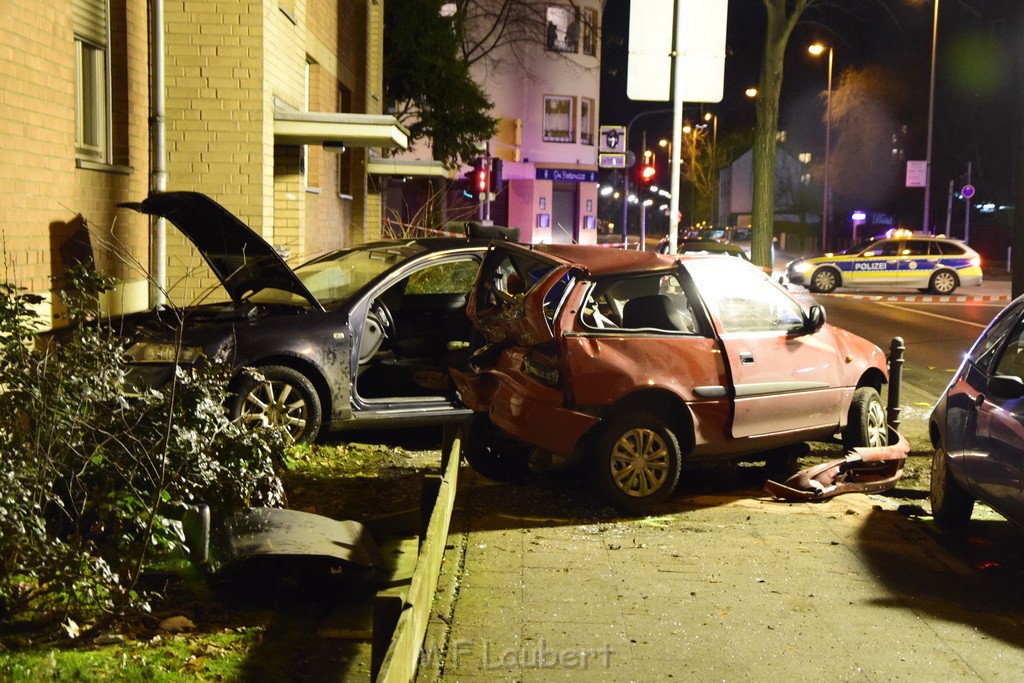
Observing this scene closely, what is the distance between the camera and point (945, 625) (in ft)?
17.7

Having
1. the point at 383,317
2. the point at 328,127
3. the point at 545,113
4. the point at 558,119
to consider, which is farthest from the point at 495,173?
the point at 558,119

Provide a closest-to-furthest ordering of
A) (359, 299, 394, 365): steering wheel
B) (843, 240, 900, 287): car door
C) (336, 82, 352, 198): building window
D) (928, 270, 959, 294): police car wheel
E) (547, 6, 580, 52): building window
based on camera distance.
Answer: (359, 299, 394, 365): steering wheel → (336, 82, 352, 198): building window → (928, 270, 959, 294): police car wheel → (843, 240, 900, 287): car door → (547, 6, 580, 52): building window

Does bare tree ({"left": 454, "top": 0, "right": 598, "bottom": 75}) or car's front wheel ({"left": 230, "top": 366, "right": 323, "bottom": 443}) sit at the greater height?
bare tree ({"left": 454, "top": 0, "right": 598, "bottom": 75})

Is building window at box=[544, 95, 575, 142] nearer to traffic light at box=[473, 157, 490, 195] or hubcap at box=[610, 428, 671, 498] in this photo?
traffic light at box=[473, 157, 490, 195]

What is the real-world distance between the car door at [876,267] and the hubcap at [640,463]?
85.7 feet

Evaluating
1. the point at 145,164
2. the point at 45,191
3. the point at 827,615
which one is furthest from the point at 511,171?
the point at 827,615

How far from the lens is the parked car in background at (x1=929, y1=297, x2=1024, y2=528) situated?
19.8 ft

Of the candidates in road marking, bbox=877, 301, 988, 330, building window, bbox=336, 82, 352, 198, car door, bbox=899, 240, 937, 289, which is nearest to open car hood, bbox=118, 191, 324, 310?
building window, bbox=336, 82, 352, 198

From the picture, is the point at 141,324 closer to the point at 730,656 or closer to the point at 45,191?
the point at 45,191

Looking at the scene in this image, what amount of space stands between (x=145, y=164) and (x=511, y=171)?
39066mm

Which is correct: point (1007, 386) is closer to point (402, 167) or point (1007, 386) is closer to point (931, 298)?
point (402, 167)

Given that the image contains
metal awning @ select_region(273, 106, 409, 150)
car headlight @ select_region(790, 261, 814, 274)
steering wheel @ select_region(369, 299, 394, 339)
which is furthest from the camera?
car headlight @ select_region(790, 261, 814, 274)

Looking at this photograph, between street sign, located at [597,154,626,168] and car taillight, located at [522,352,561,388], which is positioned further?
street sign, located at [597,154,626,168]

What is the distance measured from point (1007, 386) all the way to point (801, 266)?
28.4 meters
